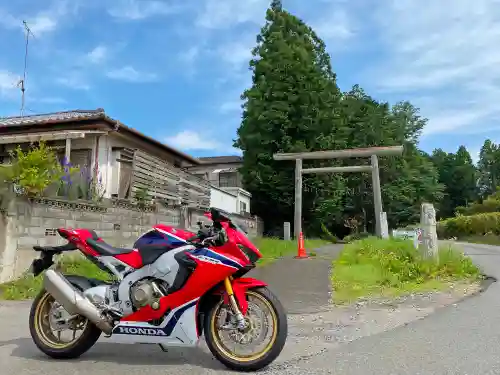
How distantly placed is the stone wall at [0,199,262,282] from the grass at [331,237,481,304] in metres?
2.28

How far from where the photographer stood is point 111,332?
4246mm

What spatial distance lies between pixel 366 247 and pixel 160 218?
600 centimetres

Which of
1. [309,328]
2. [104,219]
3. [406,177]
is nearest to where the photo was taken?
[309,328]

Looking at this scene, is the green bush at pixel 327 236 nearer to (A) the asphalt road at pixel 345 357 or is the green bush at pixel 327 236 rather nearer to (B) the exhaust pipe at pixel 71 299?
(A) the asphalt road at pixel 345 357

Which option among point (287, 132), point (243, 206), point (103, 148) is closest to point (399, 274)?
point (103, 148)

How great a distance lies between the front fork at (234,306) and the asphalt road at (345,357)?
0.43m

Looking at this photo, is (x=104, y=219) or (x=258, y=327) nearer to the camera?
(x=258, y=327)

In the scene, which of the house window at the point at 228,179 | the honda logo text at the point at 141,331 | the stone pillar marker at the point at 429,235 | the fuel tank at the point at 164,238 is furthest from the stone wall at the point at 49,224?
the house window at the point at 228,179

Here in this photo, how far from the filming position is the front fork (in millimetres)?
3977

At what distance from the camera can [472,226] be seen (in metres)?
33.9

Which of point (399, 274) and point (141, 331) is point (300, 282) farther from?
point (141, 331)

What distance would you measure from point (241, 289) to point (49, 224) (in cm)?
644

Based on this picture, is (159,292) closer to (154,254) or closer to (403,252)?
(154,254)

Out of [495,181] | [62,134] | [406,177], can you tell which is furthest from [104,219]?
[495,181]
